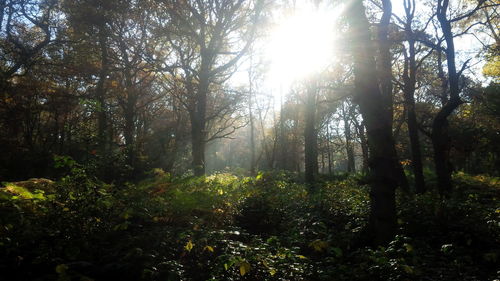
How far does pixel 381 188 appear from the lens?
18.0 feet

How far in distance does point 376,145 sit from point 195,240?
329 centimetres

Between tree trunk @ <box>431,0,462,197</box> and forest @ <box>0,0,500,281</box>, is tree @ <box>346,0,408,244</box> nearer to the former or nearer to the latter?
forest @ <box>0,0,500,281</box>

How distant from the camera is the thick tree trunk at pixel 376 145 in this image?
17.9 feet

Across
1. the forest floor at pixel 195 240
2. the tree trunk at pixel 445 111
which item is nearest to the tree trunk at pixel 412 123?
the tree trunk at pixel 445 111

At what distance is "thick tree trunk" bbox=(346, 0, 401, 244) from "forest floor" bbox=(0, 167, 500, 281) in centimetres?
32

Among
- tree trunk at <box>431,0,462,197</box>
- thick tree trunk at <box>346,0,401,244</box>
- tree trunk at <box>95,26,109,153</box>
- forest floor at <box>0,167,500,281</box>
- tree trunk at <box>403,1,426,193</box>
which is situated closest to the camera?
forest floor at <box>0,167,500,281</box>

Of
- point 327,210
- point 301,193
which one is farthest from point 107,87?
point 327,210

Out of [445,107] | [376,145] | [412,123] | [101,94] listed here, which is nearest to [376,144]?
[376,145]

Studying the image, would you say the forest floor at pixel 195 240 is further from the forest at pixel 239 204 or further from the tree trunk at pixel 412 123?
the tree trunk at pixel 412 123

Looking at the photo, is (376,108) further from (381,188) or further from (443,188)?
(443,188)

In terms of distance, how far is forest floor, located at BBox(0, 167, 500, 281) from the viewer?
3.89 metres

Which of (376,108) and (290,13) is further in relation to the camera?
(290,13)

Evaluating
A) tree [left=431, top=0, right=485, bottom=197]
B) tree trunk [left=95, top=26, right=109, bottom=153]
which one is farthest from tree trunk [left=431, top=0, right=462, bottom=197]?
tree trunk [left=95, top=26, right=109, bottom=153]

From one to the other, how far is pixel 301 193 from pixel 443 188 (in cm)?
465
